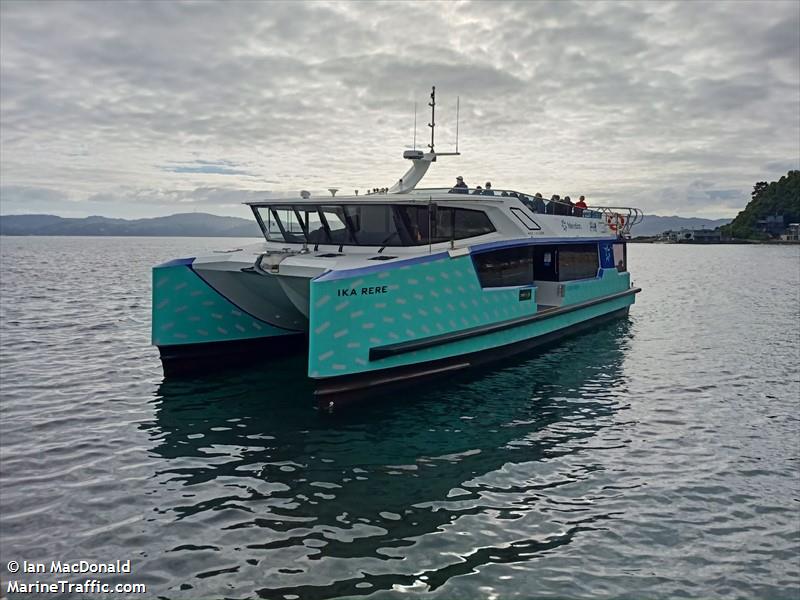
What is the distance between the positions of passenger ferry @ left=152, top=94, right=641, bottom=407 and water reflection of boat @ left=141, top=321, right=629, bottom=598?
0.84m

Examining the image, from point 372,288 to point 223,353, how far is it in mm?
5100

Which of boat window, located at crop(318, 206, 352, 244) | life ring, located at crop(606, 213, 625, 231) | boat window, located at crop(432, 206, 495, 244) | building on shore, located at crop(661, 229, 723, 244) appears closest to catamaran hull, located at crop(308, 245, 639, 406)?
boat window, located at crop(432, 206, 495, 244)

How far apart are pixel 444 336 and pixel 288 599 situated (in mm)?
7155

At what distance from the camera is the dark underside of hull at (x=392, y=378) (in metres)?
10.3

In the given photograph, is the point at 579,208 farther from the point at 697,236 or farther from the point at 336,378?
the point at 697,236

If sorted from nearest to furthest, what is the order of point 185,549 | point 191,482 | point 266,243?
1. point 185,549
2. point 191,482
3. point 266,243

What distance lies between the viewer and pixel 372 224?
12.9 meters

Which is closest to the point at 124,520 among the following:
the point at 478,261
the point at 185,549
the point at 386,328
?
the point at 185,549

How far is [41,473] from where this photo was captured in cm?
791

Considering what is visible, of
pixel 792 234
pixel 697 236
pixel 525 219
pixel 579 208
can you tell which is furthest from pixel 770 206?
pixel 525 219

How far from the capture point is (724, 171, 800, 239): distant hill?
455ft

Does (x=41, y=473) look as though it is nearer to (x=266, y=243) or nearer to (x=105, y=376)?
(x=105, y=376)

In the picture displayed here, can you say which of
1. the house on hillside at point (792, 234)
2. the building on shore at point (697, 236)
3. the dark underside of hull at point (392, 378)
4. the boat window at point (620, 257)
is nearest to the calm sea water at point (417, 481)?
the dark underside of hull at point (392, 378)

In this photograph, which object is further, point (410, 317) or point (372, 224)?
point (372, 224)
